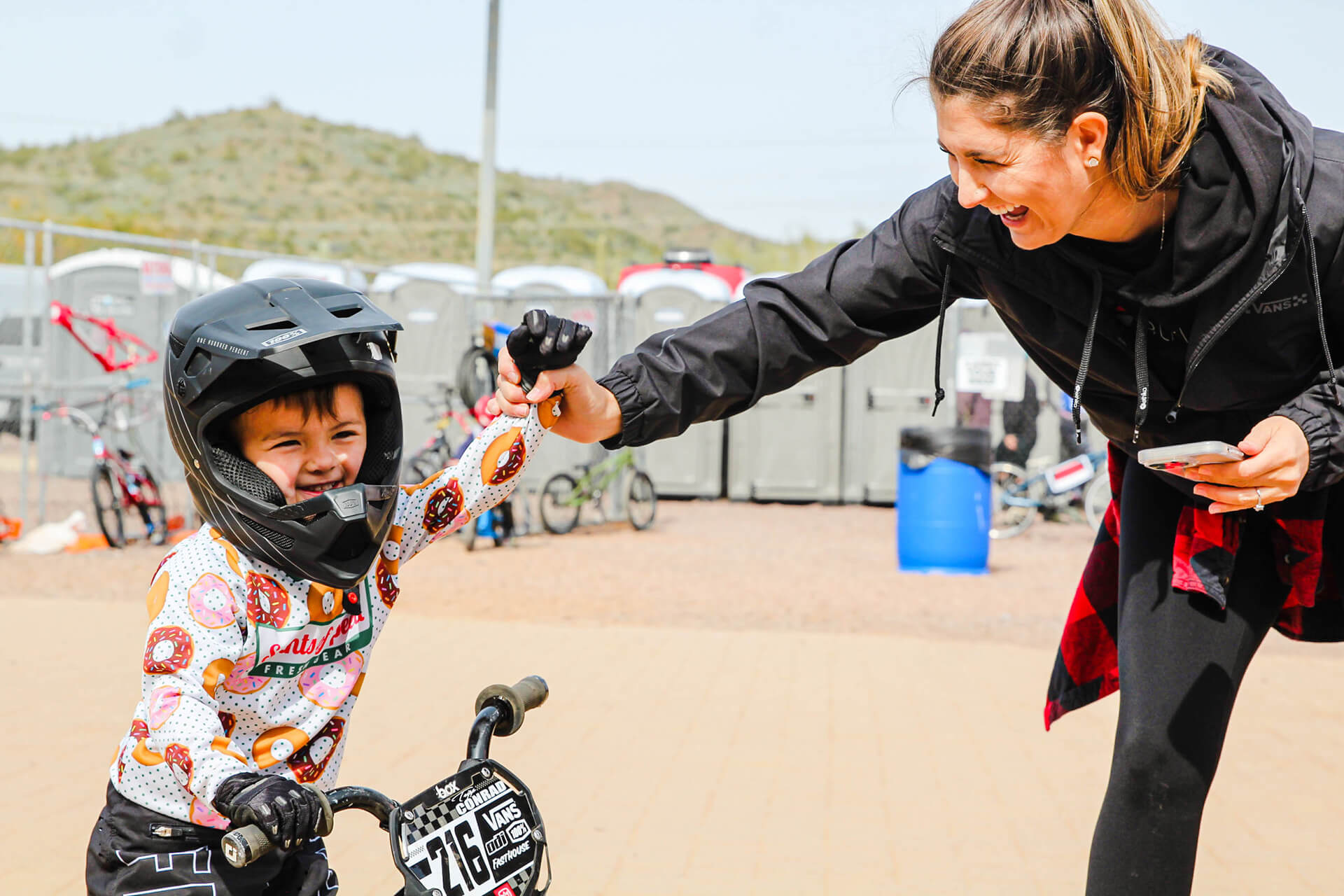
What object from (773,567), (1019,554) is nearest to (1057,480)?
(1019,554)

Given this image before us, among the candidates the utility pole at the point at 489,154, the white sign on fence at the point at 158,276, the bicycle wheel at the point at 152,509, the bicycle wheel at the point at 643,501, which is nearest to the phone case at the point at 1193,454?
the bicycle wheel at the point at 152,509

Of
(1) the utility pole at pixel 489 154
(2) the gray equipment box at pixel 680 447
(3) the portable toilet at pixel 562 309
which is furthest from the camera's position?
(1) the utility pole at pixel 489 154

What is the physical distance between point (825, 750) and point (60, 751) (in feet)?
10.5

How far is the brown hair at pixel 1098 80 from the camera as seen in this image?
209cm

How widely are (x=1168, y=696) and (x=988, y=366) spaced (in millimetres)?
13400

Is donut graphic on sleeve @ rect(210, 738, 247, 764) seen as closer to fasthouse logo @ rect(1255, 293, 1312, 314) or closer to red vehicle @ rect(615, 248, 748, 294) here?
fasthouse logo @ rect(1255, 293, 1312, 314)

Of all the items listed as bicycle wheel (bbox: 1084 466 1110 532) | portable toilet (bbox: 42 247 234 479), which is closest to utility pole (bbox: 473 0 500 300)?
portable toilet (bbox: 42 247 234 479)

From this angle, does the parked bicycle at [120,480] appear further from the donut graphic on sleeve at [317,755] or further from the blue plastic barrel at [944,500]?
the donut graphic on sleeve at [317,755]

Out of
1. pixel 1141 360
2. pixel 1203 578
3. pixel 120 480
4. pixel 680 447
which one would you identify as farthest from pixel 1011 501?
pixel 1141 360

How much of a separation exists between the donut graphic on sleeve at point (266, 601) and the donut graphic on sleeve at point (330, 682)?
117 millimetres

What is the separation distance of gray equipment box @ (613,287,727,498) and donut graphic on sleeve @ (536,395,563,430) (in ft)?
48.0

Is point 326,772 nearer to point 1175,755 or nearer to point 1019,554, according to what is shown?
point 1175,755

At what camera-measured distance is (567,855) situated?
4.30 metres

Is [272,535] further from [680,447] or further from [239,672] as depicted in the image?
[680,447]
